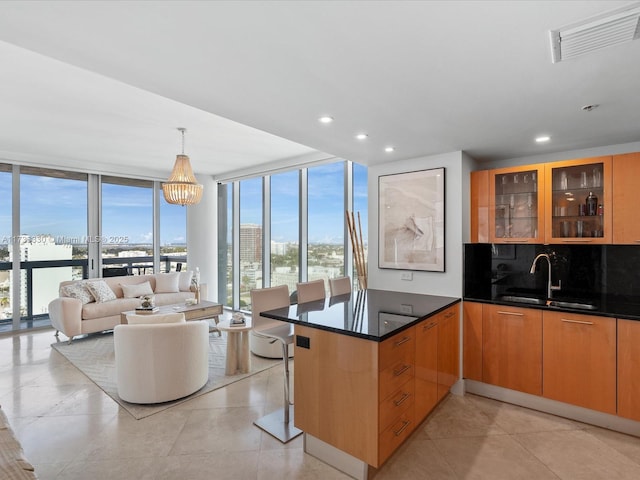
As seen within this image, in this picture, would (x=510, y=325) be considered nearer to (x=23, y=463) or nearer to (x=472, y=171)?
(x=472, y=171)

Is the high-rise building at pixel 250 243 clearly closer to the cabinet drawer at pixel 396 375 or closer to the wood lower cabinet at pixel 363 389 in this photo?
the wood lower cabinet at pixel 363 389

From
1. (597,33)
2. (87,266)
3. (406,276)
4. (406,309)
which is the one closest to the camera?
(597,33)

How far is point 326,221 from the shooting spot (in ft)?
17.5

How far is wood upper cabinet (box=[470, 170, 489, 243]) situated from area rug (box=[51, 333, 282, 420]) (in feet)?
8.73

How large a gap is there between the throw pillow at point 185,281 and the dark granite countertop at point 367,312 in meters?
4.02

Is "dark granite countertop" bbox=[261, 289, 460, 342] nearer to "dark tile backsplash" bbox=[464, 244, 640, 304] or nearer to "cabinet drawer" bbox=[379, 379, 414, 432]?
"cabinet drawer" bbox=[379, 379, 414, 432]

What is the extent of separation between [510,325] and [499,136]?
166 centimetres

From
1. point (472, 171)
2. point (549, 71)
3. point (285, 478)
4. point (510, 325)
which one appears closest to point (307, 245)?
point (472, 171)

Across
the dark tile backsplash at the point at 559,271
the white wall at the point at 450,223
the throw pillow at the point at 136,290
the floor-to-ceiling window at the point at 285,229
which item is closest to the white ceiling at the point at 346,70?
the white wall at the point at 450,223

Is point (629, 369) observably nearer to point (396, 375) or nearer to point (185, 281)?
point (396, 375)

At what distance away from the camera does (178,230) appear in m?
7.21

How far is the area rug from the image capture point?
3072 millimetres

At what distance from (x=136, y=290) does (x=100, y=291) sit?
1.83 feet

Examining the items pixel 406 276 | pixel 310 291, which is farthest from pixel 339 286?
pixel 406 276
